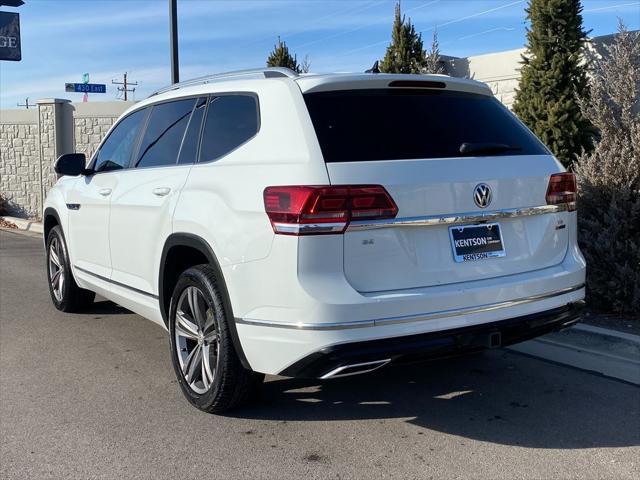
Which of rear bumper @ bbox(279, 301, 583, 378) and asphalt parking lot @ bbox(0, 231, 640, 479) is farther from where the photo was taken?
asphalt parking lot @ bbox(0, 231, 640, 479)

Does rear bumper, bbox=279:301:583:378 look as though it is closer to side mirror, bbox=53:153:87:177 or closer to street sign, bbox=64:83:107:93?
side mirror, bbox=53:153:87:177

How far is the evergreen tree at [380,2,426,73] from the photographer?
1177 centimetres

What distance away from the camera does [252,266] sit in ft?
11.0

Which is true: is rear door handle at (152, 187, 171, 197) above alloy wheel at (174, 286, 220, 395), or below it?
above

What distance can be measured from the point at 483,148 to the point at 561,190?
59 cm

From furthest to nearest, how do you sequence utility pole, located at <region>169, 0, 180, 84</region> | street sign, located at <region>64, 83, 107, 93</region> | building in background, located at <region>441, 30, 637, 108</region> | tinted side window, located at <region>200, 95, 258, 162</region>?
street sign, located at <region>64, 83, 107, 93</region> → utility pole, located at <region>169, 0, 180, 84</region> → building in background, located at <region>441, 30, 637, 108</region> → tinted side window, located at <region>200, 95, 258, 162</region>

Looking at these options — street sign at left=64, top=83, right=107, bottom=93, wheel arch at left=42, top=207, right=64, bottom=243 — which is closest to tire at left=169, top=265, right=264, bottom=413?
wheel arch at left=42, top=207, right=64, bottom=243

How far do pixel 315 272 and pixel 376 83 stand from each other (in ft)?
3.85

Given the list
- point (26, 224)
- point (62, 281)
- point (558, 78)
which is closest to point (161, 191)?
point (62, 281)

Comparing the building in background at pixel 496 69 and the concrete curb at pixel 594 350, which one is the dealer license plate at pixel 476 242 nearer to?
the concrete curb at pixel 594 350

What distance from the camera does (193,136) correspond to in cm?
430

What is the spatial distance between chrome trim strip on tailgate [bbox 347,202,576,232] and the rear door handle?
5.10ft

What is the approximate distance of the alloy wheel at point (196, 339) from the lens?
155 inches

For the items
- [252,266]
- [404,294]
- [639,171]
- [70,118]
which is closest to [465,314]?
[404,294]
